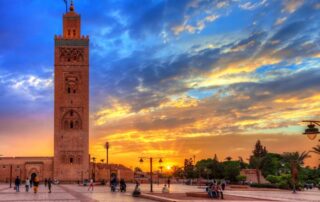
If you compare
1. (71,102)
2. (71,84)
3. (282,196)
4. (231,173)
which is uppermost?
(71,84)

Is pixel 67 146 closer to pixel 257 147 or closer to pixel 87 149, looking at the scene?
pixel 87 149

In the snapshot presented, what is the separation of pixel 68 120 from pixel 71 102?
2.47m

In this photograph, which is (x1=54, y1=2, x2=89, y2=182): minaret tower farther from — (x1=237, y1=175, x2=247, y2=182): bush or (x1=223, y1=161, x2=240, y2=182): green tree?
(x1=237, y1=175, x2=247, y2=182): bush

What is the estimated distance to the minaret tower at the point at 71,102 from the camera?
62.1 metres

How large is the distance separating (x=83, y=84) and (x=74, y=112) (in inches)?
160

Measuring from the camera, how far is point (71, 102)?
64000mm

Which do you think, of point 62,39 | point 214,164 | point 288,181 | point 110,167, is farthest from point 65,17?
point 288,181

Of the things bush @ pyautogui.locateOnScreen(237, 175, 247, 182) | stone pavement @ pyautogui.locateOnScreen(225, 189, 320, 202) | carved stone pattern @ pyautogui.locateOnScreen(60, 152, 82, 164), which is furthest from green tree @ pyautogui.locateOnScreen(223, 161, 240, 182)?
stone pavement @ pyautogui.locateOnScreen(225, 189, 320, 202)

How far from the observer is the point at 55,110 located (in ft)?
209

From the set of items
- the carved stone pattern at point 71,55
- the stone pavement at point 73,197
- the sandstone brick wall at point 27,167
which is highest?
the carved stone pattern at point 71,55

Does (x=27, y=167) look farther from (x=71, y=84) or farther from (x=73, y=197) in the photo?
(x=73, y=197)

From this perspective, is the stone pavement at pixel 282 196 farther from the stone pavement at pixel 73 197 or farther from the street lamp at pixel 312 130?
the street lamp at pixel 312 130

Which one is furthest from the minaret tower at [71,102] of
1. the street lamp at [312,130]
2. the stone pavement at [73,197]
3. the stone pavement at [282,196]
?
the street lamp at [312,130]

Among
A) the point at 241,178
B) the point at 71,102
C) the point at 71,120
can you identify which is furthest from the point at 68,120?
the point at 241,178
